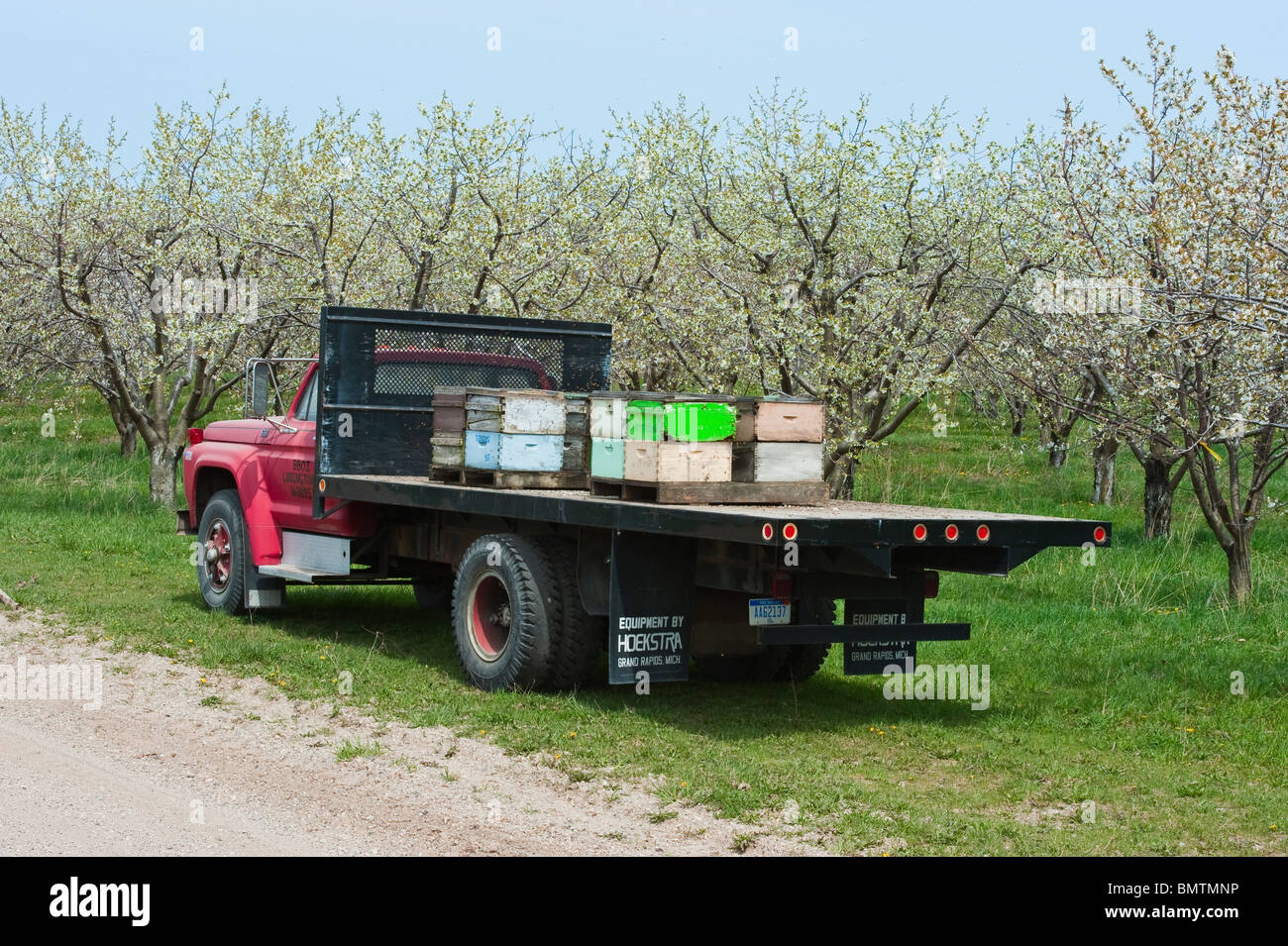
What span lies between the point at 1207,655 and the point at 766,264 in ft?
22.7

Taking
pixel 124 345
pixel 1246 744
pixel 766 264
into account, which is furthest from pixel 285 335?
pixel 1246 744

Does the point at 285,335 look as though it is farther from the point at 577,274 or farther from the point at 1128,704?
the point at 1128,704

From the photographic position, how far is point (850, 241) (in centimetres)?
1586

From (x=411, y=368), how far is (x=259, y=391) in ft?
4.69

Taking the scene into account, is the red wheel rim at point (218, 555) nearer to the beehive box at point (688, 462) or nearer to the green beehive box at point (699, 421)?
the beehive box at point (688, 462)

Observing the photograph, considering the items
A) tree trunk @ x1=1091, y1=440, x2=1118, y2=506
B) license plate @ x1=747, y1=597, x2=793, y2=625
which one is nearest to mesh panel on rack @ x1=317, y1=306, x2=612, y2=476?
license plate @ x1=747, y1=597, x2=793, y2=625

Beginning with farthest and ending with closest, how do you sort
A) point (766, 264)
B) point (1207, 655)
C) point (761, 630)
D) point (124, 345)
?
→ point (124, 345) < point (766, 264) < point (1207, 655) < point (761, 630)

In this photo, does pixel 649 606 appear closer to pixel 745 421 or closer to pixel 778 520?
pixel 745 421

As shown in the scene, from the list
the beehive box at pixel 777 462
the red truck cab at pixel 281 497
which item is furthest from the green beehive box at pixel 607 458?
the red truck cab at pixel 281 497

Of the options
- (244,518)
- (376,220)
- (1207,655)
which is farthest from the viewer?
(376,220)

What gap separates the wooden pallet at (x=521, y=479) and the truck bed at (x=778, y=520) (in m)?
0.06

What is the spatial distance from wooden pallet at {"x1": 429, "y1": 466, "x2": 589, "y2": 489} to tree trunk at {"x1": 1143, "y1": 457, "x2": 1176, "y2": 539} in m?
11.3

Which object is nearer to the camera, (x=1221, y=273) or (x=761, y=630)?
(x=761, y=630)

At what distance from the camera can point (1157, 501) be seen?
1859 centimetres
